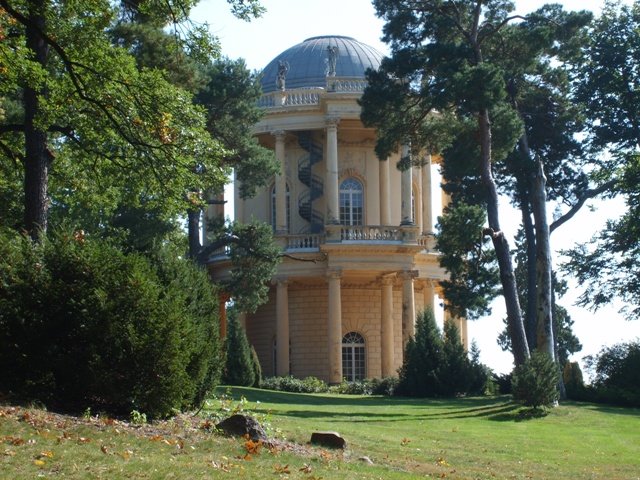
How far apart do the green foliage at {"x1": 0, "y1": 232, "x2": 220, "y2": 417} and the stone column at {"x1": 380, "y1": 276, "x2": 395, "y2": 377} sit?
31.7 m

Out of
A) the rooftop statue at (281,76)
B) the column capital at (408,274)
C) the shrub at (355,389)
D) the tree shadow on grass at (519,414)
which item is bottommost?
the tree shadow on grass at (519,414)

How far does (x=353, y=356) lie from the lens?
165 ft

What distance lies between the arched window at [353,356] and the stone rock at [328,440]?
108 ft

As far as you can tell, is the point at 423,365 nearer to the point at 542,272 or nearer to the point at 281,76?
the point at 542,272

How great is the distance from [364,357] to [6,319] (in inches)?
1408

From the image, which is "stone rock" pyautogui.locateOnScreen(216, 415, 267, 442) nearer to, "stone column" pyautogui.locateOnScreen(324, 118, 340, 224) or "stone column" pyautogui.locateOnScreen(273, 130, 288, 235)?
"stone column" pyautogui.locateOnScreen(324, 118, 340, 224)

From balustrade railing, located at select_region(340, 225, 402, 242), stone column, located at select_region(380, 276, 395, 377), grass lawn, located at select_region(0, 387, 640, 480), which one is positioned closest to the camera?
grass lawn, located at select_region(0, 387, 640, 480)

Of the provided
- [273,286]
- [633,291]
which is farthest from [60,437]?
[273,286]

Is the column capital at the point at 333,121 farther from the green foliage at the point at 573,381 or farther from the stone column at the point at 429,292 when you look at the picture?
the green foliage at the point at 573,381

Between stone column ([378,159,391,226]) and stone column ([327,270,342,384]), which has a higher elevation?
stone column ([378,159,391,226])

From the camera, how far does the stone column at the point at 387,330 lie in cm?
4769

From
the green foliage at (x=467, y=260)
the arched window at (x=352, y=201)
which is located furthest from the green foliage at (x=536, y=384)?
the arched window at (x=352, y=201)

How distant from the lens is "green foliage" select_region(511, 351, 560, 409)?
27516mm

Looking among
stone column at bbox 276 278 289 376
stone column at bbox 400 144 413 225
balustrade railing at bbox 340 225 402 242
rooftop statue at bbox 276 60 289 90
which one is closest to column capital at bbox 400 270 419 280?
balustrade railing at bbox 340 225 402 242
